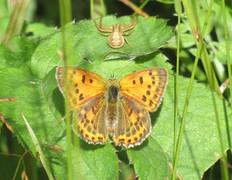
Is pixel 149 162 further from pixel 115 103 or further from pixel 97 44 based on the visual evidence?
pixel 97 44

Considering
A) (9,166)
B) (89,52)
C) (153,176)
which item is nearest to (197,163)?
(153,176)

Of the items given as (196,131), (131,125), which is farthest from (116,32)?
(196,131)

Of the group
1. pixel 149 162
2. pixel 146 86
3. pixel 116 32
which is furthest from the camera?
pixel 116 32

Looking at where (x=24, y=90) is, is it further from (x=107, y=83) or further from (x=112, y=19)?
(x=112, y=19)

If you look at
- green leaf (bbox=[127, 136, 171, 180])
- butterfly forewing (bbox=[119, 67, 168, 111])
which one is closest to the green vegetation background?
green leaf (bbox=[127, 136, 171, 180])

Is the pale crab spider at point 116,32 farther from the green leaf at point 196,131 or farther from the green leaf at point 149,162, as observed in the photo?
the green leaf at point 149,162

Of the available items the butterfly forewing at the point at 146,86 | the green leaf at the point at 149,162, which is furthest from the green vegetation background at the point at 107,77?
the butterfly forewing at the point at 146,86
